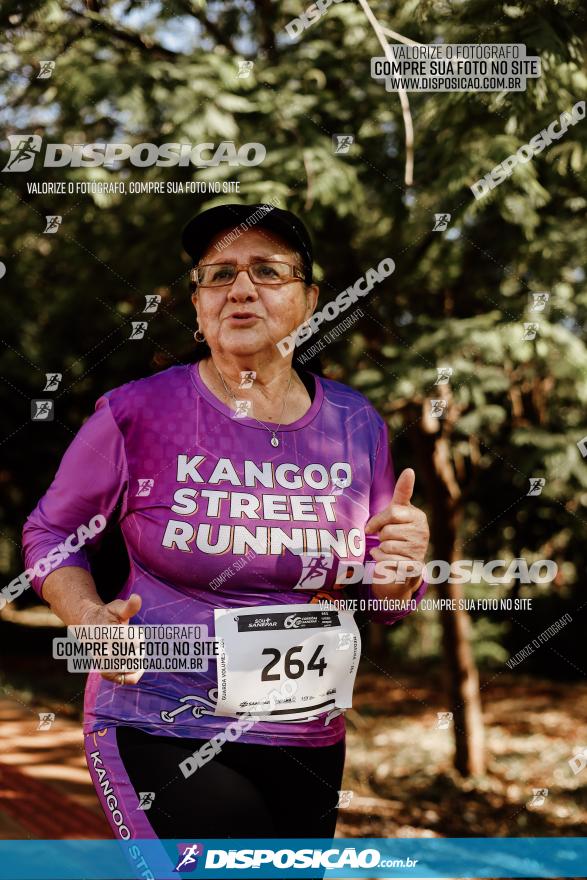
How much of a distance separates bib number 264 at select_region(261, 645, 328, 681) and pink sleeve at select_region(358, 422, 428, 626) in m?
0.22

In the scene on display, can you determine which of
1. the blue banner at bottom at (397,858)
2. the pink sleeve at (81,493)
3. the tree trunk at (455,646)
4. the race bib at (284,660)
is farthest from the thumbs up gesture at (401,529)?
the tree trunk at (455,646)

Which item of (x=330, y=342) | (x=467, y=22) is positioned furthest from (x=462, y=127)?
(x=330, y=342)

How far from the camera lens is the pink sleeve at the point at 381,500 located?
8.25 feet

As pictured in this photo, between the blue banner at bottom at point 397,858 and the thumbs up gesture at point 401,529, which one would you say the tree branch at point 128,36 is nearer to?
the thumbs up gesture at point 401,529

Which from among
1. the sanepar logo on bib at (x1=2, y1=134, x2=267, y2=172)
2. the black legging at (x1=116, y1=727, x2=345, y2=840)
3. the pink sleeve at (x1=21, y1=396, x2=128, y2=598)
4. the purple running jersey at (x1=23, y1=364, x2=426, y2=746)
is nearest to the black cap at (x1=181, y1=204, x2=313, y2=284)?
the purple running jersey at (x1=23, y1=364, x2=426, y2=746)

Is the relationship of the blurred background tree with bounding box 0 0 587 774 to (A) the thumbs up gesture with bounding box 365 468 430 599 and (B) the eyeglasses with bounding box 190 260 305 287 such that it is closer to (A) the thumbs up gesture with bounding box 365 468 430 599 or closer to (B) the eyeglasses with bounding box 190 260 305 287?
(B) the eyeglasses with bounding box 190 260 305 287

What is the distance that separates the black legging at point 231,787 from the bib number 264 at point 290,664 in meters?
0.18

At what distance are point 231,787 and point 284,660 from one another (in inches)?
14.1

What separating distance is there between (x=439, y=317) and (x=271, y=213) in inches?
140

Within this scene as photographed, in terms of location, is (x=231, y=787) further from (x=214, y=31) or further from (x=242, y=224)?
(x=214, y=31)

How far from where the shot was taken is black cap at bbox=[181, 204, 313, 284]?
2463 millimetres

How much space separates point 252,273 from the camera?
248 centimetres

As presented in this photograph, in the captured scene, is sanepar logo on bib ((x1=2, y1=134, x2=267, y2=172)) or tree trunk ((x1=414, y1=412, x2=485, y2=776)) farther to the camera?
tree trunk ((x1=414, y1=412, x2=485, y2=776))

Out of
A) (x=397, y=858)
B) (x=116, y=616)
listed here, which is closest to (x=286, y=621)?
(x=116, y=616)
